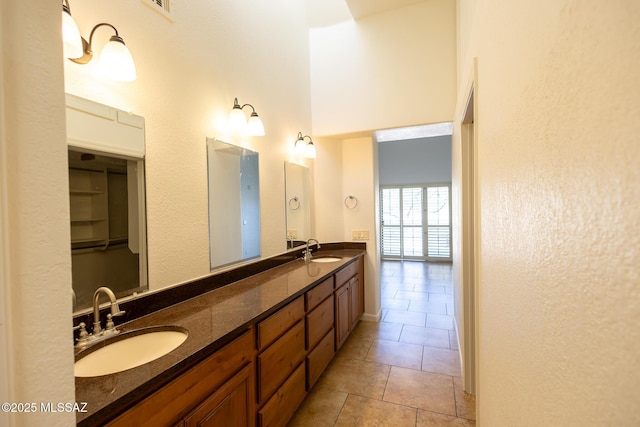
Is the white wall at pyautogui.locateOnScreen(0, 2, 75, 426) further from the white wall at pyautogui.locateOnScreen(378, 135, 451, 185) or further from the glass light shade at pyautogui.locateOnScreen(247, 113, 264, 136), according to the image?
the white wall at pyautogui.locateOnScreen(378, 135, 451, 185)

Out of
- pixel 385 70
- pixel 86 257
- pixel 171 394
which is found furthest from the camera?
pixel 385 70

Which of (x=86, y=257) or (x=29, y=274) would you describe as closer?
(x=29, y=274)

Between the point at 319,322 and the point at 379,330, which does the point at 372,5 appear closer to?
the point at 319,322

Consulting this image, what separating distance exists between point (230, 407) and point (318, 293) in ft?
3.50

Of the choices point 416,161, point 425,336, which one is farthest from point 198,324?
point 416,161

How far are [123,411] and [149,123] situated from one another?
4.30 ft

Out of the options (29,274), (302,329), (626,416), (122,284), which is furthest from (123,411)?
(302,329)

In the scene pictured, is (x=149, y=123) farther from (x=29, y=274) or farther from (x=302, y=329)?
(x=302, y=329)

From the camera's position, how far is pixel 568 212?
1.63ft

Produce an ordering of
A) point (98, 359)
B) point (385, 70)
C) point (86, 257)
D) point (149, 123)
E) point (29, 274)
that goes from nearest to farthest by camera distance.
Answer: point (29, 274) → point (98, 359) → point (86, 257) → point (149, 123) → point (385, 70)

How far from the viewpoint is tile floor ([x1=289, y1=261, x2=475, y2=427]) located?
1958 millimetres

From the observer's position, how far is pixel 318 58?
3.42 meters

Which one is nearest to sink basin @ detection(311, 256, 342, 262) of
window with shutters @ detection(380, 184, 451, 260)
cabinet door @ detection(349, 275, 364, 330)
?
cabinet door @ detection(349, 275, 364, 330)

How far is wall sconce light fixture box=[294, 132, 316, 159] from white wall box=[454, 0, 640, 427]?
226 centimetres
